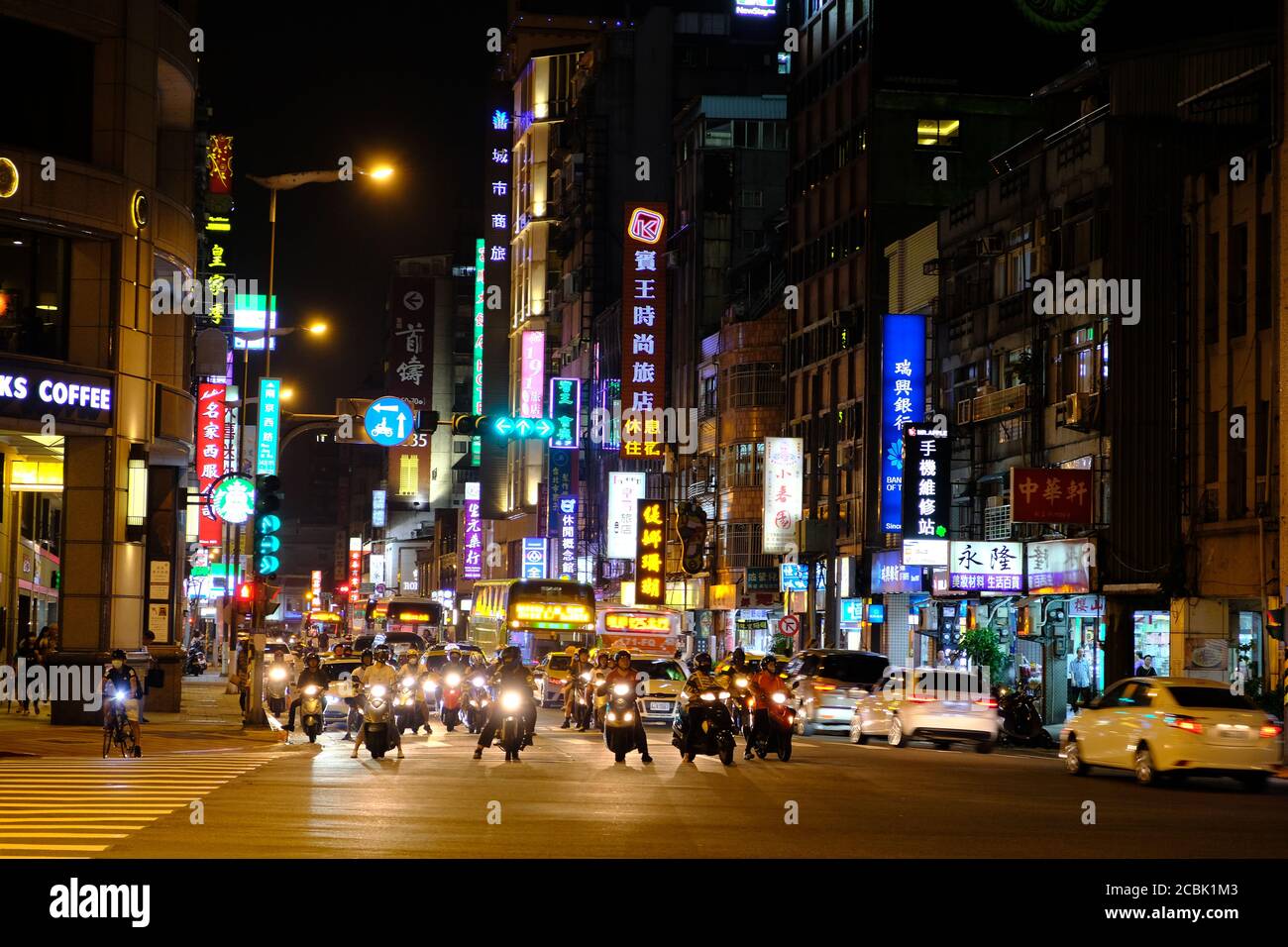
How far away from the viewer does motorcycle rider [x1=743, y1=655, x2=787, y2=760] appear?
1170 inches

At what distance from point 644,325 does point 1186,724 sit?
6110cm

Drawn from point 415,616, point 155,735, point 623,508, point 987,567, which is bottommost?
point 155,735

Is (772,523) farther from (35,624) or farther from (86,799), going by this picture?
(86,799)

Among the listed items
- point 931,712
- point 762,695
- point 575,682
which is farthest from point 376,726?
point 575,682

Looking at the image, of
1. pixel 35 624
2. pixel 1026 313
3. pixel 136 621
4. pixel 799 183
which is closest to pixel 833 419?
pixel 799 183

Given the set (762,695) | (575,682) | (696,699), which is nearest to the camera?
(696,699)

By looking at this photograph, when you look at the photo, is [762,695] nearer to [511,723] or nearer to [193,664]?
[511,723]

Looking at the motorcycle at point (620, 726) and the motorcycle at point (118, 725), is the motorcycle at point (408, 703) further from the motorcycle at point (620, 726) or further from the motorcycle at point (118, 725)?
the motorcycle at point (118, 725)

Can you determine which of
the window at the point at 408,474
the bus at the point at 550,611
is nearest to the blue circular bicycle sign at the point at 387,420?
the bus at the point at 550,611

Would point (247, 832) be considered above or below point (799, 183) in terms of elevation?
below

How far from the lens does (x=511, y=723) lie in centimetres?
2839

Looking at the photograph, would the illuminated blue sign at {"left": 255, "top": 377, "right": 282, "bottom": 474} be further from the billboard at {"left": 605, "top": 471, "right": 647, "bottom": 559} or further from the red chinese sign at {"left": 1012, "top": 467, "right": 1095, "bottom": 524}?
the billboard at {"left": 605, "top": 471, "right": 647, "bottom": 559}

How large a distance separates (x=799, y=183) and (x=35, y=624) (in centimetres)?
3287

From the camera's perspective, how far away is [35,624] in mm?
57875
